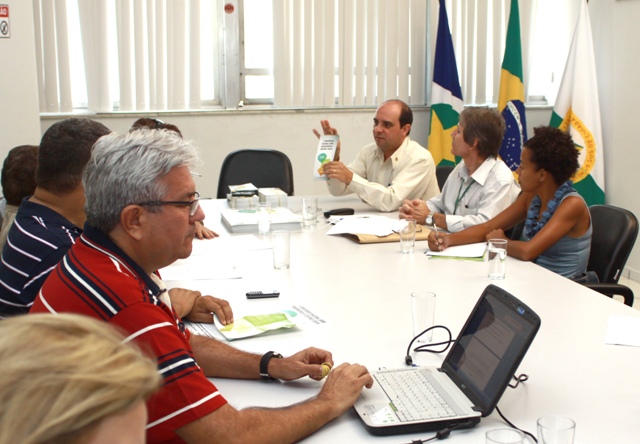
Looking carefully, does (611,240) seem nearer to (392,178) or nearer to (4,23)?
(392,178)

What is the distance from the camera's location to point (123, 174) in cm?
156

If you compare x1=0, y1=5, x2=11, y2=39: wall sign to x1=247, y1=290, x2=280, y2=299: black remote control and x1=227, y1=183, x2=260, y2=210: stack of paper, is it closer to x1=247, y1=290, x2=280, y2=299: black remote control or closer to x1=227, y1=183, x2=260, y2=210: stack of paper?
x1=227, y1=183, x2=260, y2=210: stack of paper

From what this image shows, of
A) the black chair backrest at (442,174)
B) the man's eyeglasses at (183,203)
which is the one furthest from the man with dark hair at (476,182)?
the man's eyeglasses at (183,203)

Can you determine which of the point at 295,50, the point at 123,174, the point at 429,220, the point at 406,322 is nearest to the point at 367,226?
the point at 429,220

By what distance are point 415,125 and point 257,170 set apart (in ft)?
6.42

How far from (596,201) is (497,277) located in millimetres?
3437

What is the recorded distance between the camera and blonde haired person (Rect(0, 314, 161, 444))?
1.90 feet

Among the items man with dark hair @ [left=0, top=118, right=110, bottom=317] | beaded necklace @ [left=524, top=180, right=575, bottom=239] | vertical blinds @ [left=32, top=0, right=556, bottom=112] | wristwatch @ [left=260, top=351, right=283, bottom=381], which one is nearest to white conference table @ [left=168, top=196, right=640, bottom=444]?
wristwatch @ [left=260, top=351, right=283, bottom=381]

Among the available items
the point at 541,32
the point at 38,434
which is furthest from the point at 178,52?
the point at 38,434

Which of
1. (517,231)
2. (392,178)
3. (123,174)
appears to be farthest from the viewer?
(392,178)

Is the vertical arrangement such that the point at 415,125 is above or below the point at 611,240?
above

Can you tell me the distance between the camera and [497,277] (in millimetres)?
2668

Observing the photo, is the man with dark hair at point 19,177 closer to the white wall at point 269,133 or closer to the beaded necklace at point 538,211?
the beaded necklace at point 538,211

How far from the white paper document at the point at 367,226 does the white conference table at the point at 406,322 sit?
0.26ft
